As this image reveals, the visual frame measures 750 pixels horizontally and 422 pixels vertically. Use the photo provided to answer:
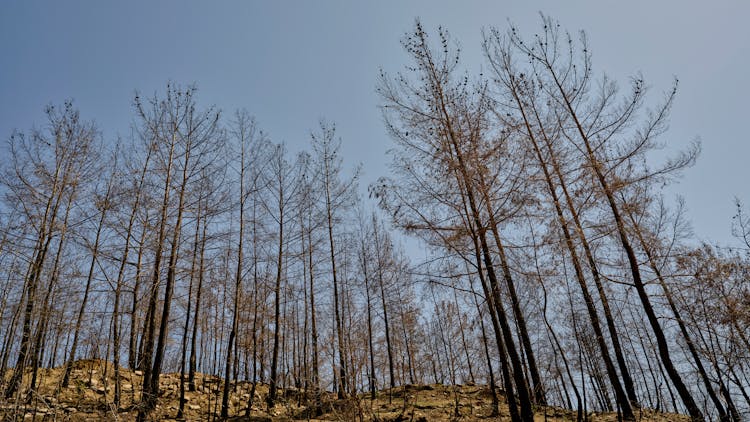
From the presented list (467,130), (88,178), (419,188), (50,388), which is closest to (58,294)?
(88,178)

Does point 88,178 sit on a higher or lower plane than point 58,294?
higher

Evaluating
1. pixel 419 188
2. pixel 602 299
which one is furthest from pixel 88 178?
pixel 602 299

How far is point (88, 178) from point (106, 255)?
435 cm

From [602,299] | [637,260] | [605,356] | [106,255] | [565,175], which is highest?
[565,175]

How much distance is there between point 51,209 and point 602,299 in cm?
1317

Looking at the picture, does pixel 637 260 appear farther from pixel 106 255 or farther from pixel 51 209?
pixel 51 209

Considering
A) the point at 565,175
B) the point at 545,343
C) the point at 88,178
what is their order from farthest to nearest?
the point at 545,343
the point at 88,178
the point at 565,175

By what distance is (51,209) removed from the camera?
984cm

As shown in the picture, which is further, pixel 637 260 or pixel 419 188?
pixel 637 260

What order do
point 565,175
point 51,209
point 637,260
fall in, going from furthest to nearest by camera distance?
point 51,209 < point 565,175 < point 637,260

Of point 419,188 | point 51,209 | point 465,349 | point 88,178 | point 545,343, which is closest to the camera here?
point 419,188

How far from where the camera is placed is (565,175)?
8.91 metres

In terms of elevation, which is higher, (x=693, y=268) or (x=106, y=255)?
(x=106, y=255)

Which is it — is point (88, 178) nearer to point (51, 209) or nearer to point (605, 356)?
point (51, 209)
